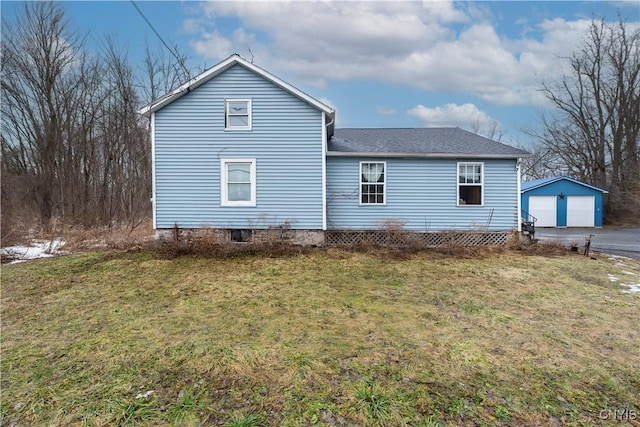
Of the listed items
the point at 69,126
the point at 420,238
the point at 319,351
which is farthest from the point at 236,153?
the point at 69,126

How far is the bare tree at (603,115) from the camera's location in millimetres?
25312

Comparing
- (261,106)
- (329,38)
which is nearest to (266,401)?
(261,106)

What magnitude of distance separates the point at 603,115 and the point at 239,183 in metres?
29.9

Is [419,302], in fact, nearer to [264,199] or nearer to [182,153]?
[264,199]

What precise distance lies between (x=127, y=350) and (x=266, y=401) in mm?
2034

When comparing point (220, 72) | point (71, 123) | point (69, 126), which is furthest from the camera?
point (71, 123)

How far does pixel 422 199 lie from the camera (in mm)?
11742

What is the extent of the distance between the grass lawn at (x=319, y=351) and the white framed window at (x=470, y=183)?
450cm

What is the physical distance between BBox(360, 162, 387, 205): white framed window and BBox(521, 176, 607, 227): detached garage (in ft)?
51.4

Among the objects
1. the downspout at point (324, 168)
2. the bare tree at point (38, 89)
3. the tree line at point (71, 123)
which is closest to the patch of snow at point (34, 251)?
the tree line at point (71, 123)

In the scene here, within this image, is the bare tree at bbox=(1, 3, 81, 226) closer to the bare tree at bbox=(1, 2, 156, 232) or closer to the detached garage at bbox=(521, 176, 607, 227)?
the bare tree at bbox=(1, 2, 156, 232)

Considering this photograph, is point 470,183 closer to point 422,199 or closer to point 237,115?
point 422,199

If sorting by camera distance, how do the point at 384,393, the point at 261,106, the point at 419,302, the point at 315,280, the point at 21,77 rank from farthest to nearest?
the point at 21,77
the point at 261,106
the point at 315,280
the point at 419,302
the point at 384,393

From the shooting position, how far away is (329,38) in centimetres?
1284
